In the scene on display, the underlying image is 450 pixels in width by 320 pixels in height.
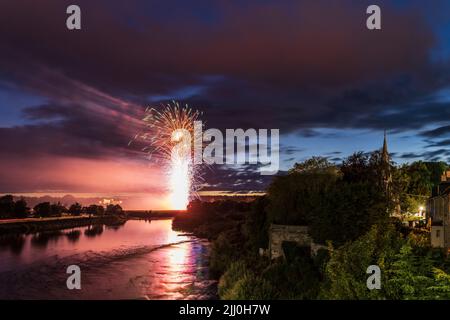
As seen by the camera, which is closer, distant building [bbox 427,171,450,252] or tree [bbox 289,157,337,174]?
distant building [bbox 427,171,450,252]

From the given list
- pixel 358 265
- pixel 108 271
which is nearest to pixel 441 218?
pixel 358 265

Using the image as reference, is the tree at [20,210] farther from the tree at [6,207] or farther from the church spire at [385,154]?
the church spire at [385,154]

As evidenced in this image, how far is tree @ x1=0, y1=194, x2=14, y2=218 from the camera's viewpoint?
130000 mm

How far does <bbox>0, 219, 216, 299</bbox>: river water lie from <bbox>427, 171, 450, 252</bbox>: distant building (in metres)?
21.7

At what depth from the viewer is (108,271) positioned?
2063 inches

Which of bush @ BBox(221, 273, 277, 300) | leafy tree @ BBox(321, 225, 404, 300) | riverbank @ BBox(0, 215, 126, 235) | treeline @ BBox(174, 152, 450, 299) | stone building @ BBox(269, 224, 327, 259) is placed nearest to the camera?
leafy tree @ BBox(321, 225, 404, 300)

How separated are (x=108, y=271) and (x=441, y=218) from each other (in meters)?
36.1

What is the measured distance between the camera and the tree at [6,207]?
13000 cm

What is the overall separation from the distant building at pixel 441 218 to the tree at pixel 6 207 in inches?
4523

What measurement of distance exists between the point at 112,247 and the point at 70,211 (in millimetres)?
120869

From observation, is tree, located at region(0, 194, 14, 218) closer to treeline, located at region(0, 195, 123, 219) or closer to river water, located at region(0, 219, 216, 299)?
treeline, located at region(0, 195, 123, 219)

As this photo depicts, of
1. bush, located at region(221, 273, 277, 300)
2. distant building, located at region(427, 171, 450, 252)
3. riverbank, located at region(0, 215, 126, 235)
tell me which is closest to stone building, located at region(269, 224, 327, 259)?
bush, located at region(221, 273, 277, 300)
